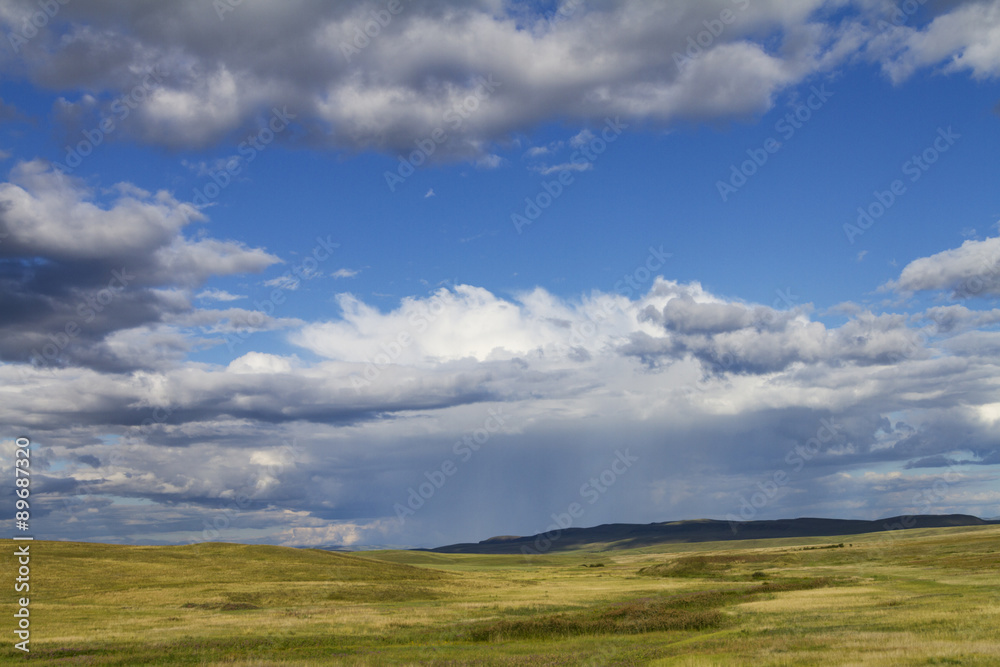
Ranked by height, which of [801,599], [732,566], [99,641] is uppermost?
[99,641]

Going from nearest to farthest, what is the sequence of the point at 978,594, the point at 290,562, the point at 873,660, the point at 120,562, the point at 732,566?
the point at 873,660 < the point at 978,594 < the point at 120,562 < the point at 290,562 < the point at 732,566

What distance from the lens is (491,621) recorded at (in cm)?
4872

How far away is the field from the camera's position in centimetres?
3148

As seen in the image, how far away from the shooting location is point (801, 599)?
185 ft

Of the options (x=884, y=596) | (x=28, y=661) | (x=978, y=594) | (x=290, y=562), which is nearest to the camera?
(x=28, y=661)

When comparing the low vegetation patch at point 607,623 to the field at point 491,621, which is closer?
the field at point 491,621

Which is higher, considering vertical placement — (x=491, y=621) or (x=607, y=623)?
(x=607, y=623)

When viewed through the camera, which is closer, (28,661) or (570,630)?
(28,661)

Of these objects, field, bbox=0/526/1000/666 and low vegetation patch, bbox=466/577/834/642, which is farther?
low vegetation patch, bbox=466/577/834/642

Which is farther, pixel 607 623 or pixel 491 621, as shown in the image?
pixel 491 621

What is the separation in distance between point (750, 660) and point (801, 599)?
3490 centimetres

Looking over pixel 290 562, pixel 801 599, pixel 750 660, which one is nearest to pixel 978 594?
pixel 801 599

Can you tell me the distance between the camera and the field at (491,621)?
3148 cm

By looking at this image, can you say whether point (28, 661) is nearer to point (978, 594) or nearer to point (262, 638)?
point (262, 638)
